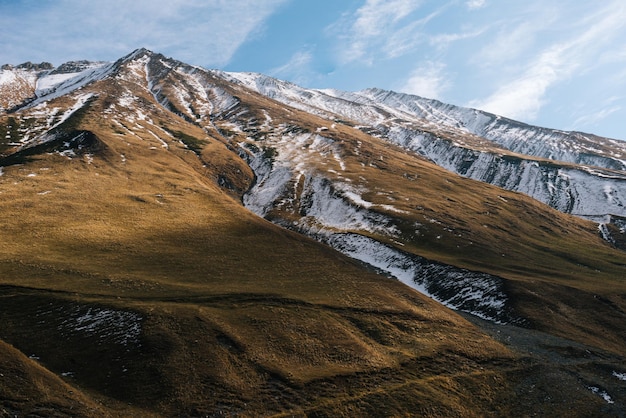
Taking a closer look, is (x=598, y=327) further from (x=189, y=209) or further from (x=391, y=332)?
(x=189, y=209)

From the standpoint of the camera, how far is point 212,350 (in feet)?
146

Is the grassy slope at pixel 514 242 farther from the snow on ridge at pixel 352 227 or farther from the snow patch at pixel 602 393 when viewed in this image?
the snow patch at pixel 602 393

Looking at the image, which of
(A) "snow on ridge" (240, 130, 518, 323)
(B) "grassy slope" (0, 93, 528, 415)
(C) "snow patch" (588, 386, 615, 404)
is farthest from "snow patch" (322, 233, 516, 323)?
(C) "snow patch" (588, 386, 615, 404)

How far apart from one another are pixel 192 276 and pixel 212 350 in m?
20.6

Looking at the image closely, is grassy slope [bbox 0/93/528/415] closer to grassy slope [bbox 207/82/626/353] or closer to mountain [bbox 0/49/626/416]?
mountain [bbox 0/49/626/416]

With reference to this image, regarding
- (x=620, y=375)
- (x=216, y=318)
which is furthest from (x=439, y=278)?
(x=216, y=318)

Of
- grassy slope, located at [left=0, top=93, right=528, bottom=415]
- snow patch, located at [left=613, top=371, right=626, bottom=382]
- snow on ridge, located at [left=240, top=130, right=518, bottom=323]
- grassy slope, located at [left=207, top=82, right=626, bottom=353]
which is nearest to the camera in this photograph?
grassy slope, located at [left=0, top=93, right=528, bottom=415]

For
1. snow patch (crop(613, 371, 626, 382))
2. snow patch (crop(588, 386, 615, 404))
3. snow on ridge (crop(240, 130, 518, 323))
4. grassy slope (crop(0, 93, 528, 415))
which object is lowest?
grassy slope (crop(0, 93, 528, 415))

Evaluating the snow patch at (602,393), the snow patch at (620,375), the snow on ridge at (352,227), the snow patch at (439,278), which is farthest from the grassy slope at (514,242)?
the snow patch at (602,393)

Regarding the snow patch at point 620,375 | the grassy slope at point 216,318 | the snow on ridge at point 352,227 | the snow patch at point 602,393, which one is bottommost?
the grassy slope at point 216,318

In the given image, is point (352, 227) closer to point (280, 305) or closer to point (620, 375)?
point (280, 305)

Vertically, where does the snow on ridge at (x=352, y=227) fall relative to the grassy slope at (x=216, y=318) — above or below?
above

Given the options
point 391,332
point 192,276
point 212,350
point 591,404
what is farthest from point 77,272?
point 591,404

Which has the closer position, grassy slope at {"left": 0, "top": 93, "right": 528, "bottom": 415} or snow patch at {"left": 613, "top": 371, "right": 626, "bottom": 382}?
grassy slope at {"left": 0, "top": 93, "right": 528, "bottom": 415}
